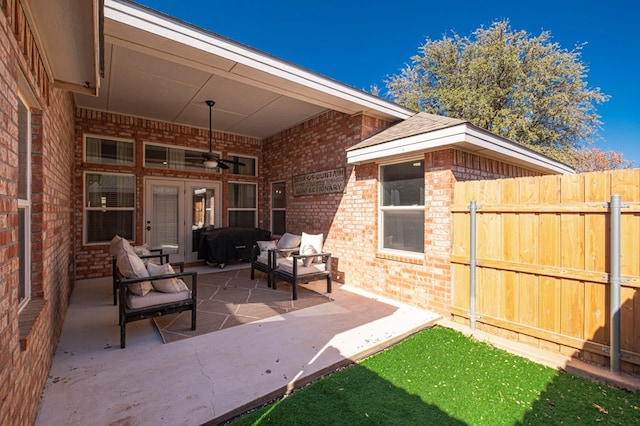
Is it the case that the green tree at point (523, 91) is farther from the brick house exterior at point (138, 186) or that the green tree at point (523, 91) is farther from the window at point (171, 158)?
the window at point (171, 158)

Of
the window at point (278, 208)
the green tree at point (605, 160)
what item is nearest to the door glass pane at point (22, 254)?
the window at point (278, 208)

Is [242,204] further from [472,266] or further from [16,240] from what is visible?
[16,240]

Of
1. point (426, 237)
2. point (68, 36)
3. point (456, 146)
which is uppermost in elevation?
point (68, 36)

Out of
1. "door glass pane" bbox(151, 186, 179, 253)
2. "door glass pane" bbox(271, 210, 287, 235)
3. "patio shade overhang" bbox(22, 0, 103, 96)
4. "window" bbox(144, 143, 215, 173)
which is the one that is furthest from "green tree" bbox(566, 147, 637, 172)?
"patio shade overhang" bbox(22, 0, 103, 96)

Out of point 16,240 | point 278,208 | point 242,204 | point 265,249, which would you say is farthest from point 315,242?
point 16,240

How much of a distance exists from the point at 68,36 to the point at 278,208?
6583 mm

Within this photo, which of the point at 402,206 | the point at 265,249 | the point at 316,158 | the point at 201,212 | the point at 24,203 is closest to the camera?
the point at 24,203

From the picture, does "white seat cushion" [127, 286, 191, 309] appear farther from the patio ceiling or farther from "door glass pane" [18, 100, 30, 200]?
the patio ceiling

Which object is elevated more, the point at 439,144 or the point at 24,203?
the point at 439,144

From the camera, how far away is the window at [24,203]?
2.20m

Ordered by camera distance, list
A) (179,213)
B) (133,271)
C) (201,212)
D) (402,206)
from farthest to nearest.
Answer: (201,212), (179,213), (402,206), (133,271)

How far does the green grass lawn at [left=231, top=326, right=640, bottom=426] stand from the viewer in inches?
87.2

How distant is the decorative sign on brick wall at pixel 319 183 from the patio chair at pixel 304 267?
3.99 feet

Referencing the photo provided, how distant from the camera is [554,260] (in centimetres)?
319
